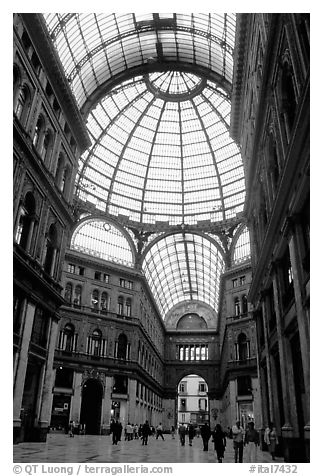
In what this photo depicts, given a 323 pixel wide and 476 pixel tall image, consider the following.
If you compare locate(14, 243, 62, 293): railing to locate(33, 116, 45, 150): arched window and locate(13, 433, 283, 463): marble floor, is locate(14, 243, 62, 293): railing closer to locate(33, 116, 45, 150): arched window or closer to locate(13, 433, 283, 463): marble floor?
locate(33, 116, 45, 150): arched window

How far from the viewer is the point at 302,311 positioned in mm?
16938

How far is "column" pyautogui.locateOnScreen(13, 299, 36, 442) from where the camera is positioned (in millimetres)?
22547

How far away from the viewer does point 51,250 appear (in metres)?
31.7

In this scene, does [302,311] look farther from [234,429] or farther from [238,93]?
[238,93]

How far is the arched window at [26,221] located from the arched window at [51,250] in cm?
368

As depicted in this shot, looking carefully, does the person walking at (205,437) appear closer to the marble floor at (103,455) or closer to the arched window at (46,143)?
the marble floor at (103,455)

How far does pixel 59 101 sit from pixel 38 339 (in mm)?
18677

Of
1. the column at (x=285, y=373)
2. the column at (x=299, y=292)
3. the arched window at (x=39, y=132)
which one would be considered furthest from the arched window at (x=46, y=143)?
the column at (x=299, y=292)

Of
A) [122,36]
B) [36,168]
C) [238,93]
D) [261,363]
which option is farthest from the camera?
[122,36]

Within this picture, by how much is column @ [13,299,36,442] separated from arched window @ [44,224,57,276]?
4850mm

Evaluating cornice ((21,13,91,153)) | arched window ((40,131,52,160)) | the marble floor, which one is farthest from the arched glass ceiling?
the marble floor
